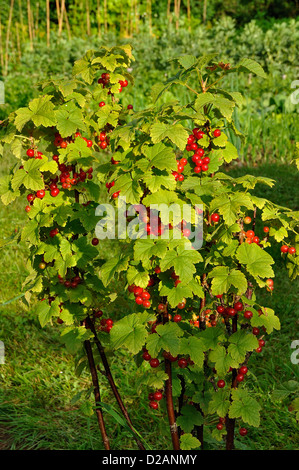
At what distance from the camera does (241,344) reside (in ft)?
6.93

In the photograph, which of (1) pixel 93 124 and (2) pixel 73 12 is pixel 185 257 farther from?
(2) pixel 73 12

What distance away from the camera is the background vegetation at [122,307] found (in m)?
2.93

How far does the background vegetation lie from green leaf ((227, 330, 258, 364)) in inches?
7.3

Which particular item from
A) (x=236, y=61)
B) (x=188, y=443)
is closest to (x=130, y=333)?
(x=188, y=443)

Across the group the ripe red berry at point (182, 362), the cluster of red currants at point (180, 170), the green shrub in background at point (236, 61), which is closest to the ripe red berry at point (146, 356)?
the ripe red berry at point (182, 362)

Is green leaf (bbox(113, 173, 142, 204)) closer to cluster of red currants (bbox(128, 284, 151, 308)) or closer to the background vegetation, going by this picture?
cluster of red currants (bbox(128, 284, 151, 308))

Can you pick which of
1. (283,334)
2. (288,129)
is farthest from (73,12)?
(283,334)

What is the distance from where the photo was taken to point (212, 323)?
2418mm

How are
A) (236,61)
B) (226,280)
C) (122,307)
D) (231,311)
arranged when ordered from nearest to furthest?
1. (226,280)
2. (231,311)
3. (122,307)
4. (236,61)

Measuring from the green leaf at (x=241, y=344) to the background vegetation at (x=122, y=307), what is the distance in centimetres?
19

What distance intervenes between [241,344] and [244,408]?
0.25 metres

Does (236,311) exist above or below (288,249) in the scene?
below

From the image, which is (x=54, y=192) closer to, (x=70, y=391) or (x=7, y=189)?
(x=7, y=189)

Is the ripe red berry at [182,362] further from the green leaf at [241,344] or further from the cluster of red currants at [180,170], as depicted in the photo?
the cluster of red currants at [180,170]
